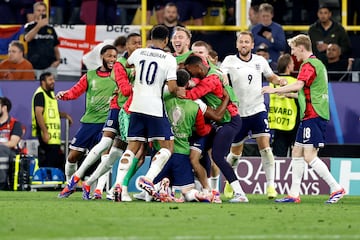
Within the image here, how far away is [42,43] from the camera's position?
23.9 meters

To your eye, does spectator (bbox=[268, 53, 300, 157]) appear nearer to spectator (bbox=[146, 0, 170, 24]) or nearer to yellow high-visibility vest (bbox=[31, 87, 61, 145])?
spectator (bbox=[146, 0, 170, 24])

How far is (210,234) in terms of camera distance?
11.2m

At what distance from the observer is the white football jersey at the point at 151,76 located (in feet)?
53.1

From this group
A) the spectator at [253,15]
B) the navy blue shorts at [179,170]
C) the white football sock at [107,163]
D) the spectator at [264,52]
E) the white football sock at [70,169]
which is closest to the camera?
the navy blue shorts at [179,170]

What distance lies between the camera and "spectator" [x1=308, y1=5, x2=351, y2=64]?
76.1 feet

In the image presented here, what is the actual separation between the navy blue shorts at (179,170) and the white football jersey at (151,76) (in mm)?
944

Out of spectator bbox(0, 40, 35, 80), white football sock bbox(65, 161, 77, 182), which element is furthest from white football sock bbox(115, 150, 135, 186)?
spectator bbox(0, 40, 35, 80)

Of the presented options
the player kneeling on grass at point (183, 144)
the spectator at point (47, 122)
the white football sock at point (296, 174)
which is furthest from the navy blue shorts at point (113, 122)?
the spectator at point (47, 122)

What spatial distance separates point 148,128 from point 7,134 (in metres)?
6.87

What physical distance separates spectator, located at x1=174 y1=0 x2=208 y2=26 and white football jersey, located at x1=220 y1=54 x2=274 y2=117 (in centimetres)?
607

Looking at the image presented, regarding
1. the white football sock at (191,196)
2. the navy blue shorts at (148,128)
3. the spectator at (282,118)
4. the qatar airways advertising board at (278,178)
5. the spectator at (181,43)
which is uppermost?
the spectator at (181,43)

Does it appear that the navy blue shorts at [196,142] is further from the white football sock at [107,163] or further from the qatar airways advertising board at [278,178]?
the qatar airways advertising board at [278,178]

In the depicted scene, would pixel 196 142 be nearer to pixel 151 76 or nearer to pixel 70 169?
pixel 151 76

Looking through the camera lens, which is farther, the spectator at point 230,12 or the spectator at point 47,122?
the spectator at point 230,12
